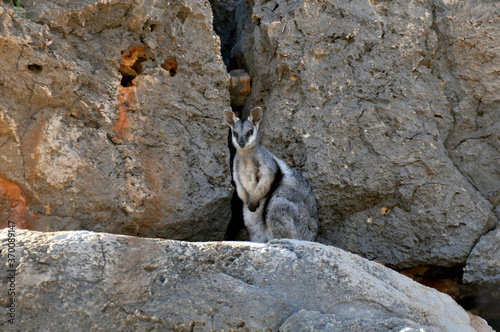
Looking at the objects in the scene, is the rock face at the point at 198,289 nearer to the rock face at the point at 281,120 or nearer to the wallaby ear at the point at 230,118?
the rock face at the point at 281,120

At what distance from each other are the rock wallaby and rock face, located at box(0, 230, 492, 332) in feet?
5.54

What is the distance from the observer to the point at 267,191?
20.3ft

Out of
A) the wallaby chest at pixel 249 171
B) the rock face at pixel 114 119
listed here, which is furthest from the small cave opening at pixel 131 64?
the wallaby chest at pixel 249 171

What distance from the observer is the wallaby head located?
19.4 ft

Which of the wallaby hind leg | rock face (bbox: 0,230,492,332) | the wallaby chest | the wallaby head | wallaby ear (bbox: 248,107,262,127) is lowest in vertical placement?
the wallaby hind leg

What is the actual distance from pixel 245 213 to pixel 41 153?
2585 mm

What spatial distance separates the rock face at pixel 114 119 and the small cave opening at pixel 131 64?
1 centimetres

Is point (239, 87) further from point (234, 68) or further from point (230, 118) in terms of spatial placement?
point (230, 118)

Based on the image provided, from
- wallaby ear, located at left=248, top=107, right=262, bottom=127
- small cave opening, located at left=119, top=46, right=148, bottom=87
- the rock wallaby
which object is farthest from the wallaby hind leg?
small cave opening, located at left=119, top=46, right=148, bottom=87

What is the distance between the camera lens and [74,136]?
527 centimetres

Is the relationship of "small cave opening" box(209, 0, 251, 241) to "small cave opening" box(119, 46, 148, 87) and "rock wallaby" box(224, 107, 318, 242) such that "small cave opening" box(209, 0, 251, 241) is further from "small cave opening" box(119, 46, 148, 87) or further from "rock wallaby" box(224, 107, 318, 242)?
"small cave opening" box(119, 46, 148, 87)

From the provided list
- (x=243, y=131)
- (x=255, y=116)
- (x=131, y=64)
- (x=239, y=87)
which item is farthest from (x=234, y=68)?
(x=131, y=64)

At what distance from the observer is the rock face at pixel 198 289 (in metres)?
3.45

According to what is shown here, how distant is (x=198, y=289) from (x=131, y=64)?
129 inches
